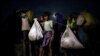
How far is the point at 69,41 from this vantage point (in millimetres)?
3443

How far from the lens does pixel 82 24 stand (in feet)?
11.3

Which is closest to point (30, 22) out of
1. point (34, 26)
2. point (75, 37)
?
point (34, 26)

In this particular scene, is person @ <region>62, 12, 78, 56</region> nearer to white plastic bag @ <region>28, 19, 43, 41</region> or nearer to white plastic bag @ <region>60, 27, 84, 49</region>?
white plastic bag @ <region>60, 27, 84, 49</region>

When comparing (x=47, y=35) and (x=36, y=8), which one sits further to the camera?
(x=36, y=8)

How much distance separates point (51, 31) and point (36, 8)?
1.46 ft

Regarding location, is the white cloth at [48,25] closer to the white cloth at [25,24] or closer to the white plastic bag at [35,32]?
the white plastic bag at [35,32]

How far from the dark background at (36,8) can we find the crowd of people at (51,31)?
0.08 m

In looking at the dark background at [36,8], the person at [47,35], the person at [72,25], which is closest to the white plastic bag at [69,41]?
the person at [72,25]

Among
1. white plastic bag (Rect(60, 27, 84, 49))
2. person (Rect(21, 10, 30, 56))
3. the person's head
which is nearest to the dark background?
the person's head

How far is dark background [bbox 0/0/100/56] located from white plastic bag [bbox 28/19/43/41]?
210 mm

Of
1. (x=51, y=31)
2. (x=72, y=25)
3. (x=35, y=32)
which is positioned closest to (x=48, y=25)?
(x=51, y=31)

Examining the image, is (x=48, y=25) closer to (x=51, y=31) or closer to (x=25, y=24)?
(x=51, y=31)

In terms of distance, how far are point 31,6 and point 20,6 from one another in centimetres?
17

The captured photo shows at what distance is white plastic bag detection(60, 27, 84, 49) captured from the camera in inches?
135
